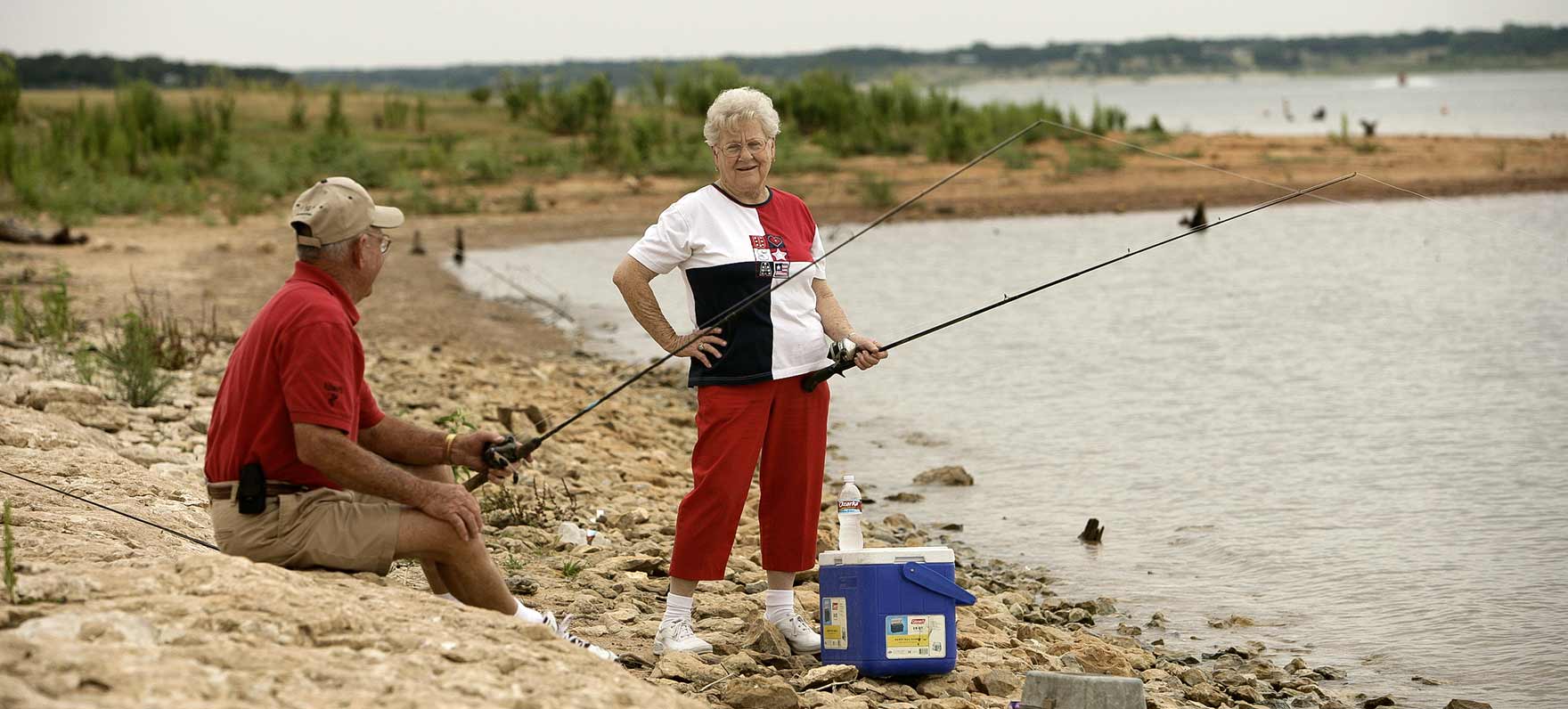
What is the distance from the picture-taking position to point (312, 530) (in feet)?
12.5

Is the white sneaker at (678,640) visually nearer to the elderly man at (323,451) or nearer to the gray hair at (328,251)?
the elderly man at (323,451)

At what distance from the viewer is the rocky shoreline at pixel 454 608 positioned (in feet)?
10.3

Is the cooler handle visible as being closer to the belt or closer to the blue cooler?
the blue cooler

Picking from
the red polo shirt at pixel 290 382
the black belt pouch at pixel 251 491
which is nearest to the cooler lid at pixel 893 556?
the red polo shirt at pixel 290 382

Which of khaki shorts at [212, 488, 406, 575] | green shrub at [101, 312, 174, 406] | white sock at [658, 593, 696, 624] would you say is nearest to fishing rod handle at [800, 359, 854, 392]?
white sock at [658, 593, 696, 624]

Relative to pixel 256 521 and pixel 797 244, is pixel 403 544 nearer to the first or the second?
pixel 256 521

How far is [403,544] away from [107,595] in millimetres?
690

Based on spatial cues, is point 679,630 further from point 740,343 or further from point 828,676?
point 740,343

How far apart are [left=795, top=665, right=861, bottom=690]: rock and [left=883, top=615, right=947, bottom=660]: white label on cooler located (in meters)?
0.12

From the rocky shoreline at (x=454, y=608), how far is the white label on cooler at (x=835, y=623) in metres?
0.12

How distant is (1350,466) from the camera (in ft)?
30.5

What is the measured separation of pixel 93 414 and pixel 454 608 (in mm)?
4172

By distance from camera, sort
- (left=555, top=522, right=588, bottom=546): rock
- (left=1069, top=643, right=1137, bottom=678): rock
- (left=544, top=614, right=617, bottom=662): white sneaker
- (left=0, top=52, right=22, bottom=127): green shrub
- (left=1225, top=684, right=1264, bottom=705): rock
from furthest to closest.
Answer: (left=0, top=52, right=22, bottom=127): green shrub < (left=555, top=522, right=588, bottom=546): rock < (left=1225, top=684, right=1264, bottom=705): rock < (left=1069, top=643, right=1137, bottom=678): rock < (left=544, top=614, right=617, bottom=662): white sneaker

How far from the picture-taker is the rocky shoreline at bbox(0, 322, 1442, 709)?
313 centimetres
